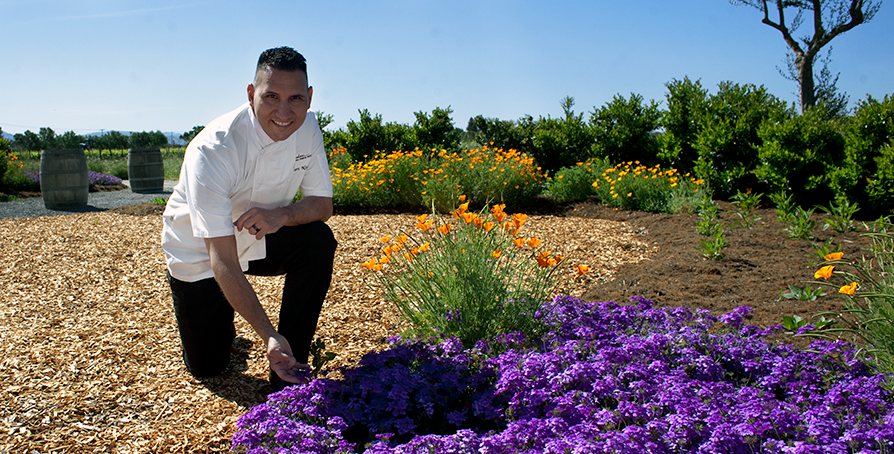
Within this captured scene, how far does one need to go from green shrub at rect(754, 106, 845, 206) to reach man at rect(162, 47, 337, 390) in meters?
5.41

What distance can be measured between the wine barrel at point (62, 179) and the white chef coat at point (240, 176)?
339 inches

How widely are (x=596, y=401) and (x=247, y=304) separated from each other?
1146 millimetres

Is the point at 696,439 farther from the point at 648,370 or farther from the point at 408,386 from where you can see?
the point at 408,386

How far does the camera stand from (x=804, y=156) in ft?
19.0

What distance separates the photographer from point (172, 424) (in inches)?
78.7

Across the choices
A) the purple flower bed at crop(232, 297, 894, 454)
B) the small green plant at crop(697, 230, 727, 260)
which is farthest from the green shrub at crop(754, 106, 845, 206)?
the purple flower bed at crop(232, 297, 894, 454)

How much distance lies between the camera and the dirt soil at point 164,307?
2006mm

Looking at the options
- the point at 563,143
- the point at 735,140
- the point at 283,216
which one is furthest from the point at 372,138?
the point at 283,216

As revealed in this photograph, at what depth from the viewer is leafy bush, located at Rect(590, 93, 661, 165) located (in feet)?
27.1

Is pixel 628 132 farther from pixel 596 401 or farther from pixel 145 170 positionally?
pixel 145 170

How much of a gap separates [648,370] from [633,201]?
16.4ft

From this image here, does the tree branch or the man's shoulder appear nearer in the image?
the man's shoulder

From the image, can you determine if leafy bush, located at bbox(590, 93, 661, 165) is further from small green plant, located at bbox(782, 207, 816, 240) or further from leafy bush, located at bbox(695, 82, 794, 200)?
small green plant, located at bbox(782, 207, 816, 240)

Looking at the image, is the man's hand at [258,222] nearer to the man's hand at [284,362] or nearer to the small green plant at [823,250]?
the man's hand at [284,362]
